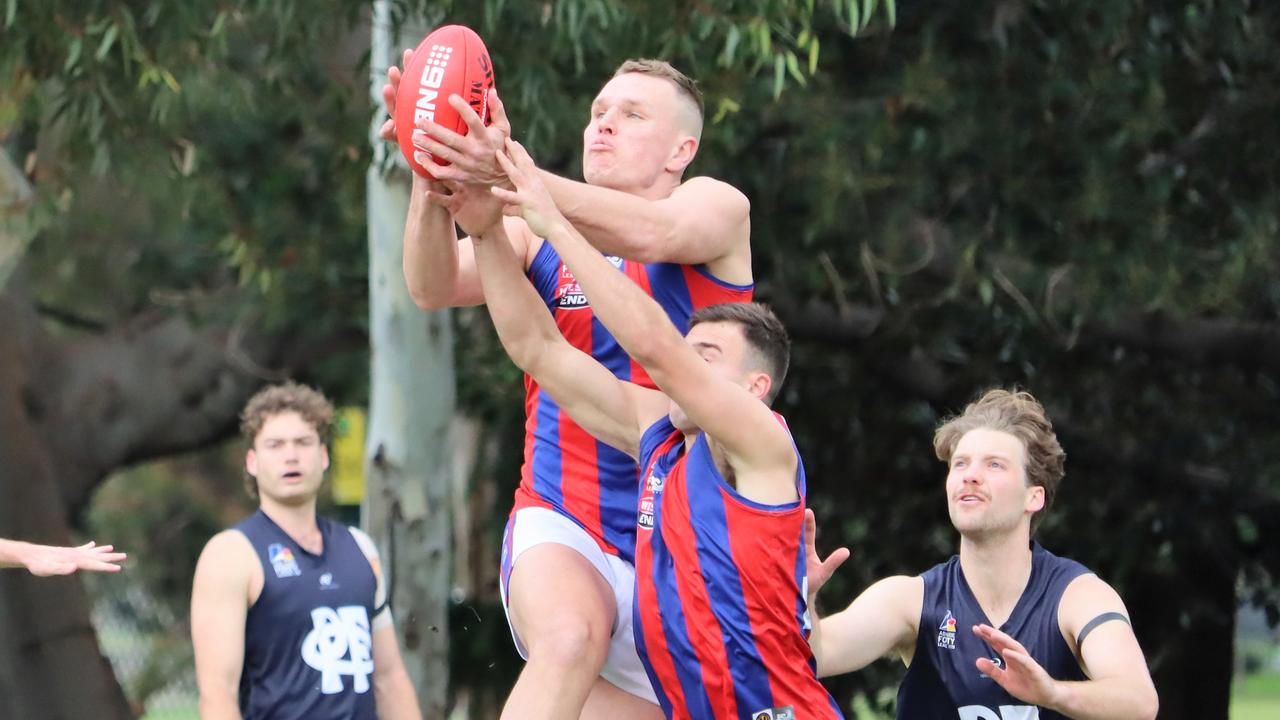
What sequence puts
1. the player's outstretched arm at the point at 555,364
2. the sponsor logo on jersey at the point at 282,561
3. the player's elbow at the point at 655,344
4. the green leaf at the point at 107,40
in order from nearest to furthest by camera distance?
the player's elbow at the point at 655,344, the player's outstretched arm at the point at 555,364, the sponsor logo on jersey at the point at 282,561, the green leaf at the point at 107,40

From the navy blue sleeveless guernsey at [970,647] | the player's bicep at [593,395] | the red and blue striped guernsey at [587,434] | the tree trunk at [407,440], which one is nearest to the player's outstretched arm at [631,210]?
the red and blue striped guernsey at [587,434]

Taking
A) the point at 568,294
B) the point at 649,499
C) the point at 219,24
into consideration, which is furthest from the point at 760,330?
the point at 219,24

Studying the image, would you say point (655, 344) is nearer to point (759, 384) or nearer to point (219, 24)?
point (759, 384)

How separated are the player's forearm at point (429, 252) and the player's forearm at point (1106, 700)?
71.9 inches

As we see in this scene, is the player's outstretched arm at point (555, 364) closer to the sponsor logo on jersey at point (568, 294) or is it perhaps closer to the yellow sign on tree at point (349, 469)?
the sponsor logo on jersey at point (568, 294)

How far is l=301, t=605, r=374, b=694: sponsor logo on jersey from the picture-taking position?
5820 mm

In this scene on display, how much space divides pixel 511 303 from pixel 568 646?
889 millimetres

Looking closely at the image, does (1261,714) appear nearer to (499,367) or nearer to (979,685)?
(499,367)

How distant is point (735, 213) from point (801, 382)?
6889mm

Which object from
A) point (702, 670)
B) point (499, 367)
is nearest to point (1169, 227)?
point (499, 367)

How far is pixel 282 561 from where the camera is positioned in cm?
589

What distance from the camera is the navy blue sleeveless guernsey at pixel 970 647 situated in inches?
180

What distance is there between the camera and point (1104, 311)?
1006 cm

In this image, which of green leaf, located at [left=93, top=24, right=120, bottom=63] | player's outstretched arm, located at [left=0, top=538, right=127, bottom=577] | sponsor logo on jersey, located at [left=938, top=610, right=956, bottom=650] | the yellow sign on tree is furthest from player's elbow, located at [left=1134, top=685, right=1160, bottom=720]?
the yellow sign on tree
